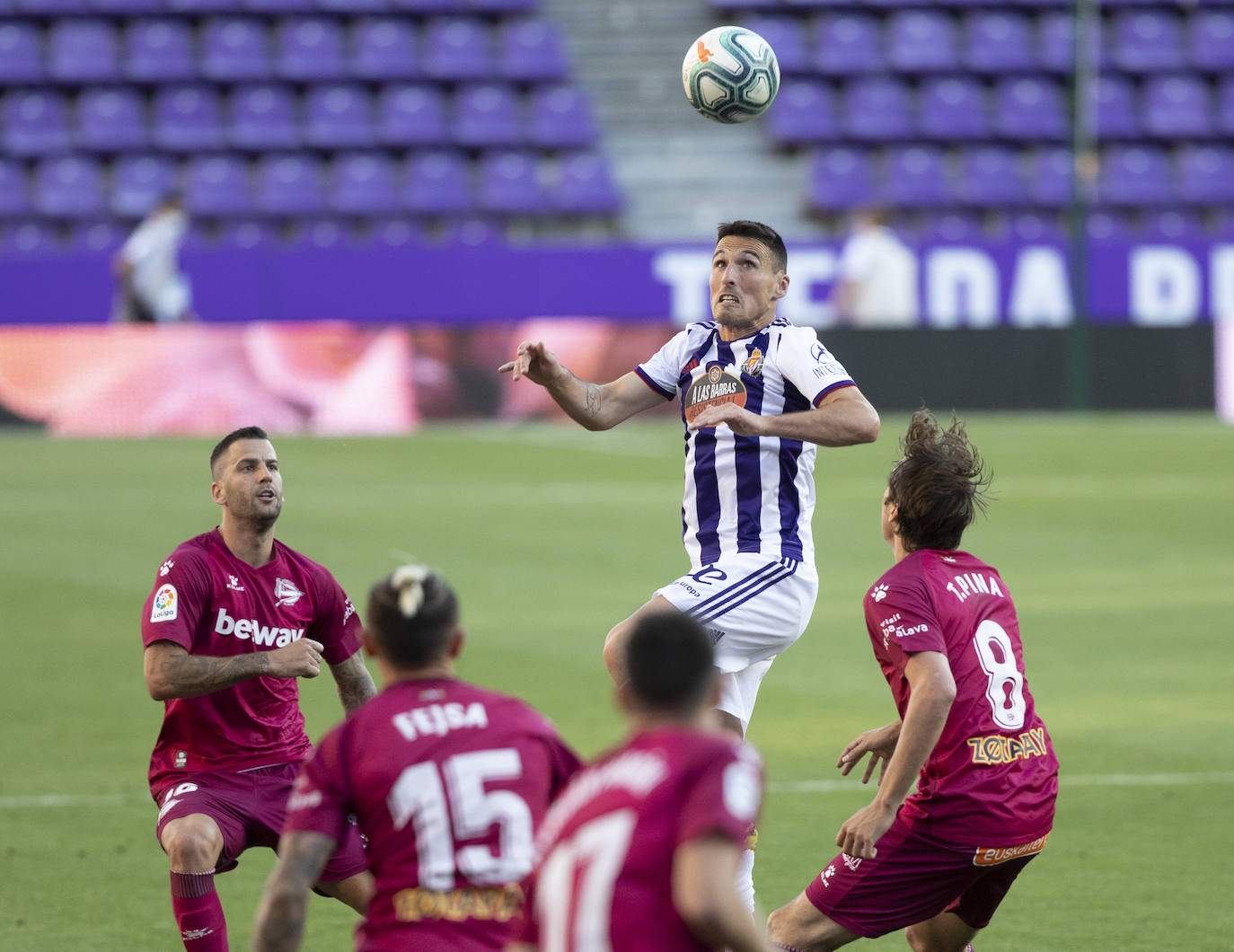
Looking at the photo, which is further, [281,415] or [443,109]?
[443,109]

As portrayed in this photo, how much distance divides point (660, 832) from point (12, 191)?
26.6 metres

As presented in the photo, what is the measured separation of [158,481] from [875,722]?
10934 millimetres

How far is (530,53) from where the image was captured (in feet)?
100

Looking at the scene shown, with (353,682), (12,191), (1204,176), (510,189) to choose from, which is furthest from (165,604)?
(1204,176)

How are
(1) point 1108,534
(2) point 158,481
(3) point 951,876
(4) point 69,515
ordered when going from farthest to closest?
(2) point 158,481 < (4) point 69,515 < (1) point 1108,534 < (3) point 951,876

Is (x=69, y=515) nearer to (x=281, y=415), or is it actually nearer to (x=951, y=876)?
(x=281, y=415)

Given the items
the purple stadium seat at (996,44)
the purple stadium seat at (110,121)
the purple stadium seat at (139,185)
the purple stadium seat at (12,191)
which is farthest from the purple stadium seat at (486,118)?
the purple stadium seat at (996,44)

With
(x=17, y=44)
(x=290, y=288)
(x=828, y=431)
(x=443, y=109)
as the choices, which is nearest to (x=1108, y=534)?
(x=828, y=431)

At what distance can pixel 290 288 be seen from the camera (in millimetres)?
24219

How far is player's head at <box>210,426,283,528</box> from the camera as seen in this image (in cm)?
557

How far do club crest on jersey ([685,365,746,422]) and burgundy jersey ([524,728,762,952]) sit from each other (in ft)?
9.65

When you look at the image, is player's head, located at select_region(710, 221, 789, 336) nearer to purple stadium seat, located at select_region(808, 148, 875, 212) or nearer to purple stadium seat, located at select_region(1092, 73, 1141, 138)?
purple stadium seat, located at select_region(808, 148, 875, 212)

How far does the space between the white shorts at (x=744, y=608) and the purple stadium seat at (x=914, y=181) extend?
2378 centimetres

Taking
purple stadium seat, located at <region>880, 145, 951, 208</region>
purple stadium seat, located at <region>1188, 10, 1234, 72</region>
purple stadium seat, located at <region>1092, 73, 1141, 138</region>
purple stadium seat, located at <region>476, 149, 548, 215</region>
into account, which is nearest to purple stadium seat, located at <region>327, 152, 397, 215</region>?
purple stadium seat, located at <region>476, 149, 548, 215</region>
